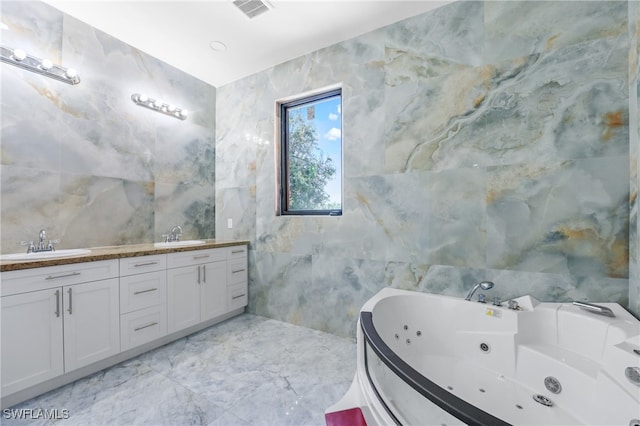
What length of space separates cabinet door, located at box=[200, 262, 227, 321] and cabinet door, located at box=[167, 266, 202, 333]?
2.1 inches

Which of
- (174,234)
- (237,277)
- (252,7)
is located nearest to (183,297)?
(237,277)

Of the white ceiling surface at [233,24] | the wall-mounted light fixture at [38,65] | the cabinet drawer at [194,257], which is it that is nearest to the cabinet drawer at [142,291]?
the cabinet drawer at [194,257]

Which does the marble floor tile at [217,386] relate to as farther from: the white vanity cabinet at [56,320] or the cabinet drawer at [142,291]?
the cabinet drawer at [142,291]

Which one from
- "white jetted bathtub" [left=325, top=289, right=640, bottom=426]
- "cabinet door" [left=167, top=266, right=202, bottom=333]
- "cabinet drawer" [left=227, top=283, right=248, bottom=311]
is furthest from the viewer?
"cabinet drawer" [left=227, top=283, right=248, bottom=311]

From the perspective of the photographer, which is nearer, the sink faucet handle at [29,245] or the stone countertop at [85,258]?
the stone countertop at [85,258]

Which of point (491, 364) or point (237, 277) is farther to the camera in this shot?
point (237, 277)

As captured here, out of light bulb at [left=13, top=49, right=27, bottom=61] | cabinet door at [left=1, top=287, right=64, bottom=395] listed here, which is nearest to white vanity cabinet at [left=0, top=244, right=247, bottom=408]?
cabinet door at [left=1, top=287, right=64, bottom=395]

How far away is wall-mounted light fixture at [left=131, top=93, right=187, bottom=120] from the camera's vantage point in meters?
2.62

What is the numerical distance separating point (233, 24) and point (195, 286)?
2394mm

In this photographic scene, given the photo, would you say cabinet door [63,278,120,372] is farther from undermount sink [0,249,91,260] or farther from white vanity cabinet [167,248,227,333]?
white vanity cabinet [167,248,227,333]

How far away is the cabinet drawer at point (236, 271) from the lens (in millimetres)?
2877

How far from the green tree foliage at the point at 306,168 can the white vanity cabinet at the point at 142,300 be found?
141 cm

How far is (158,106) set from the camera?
9.08 ft

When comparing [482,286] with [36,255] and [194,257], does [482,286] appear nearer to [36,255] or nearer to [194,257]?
[194,257]
